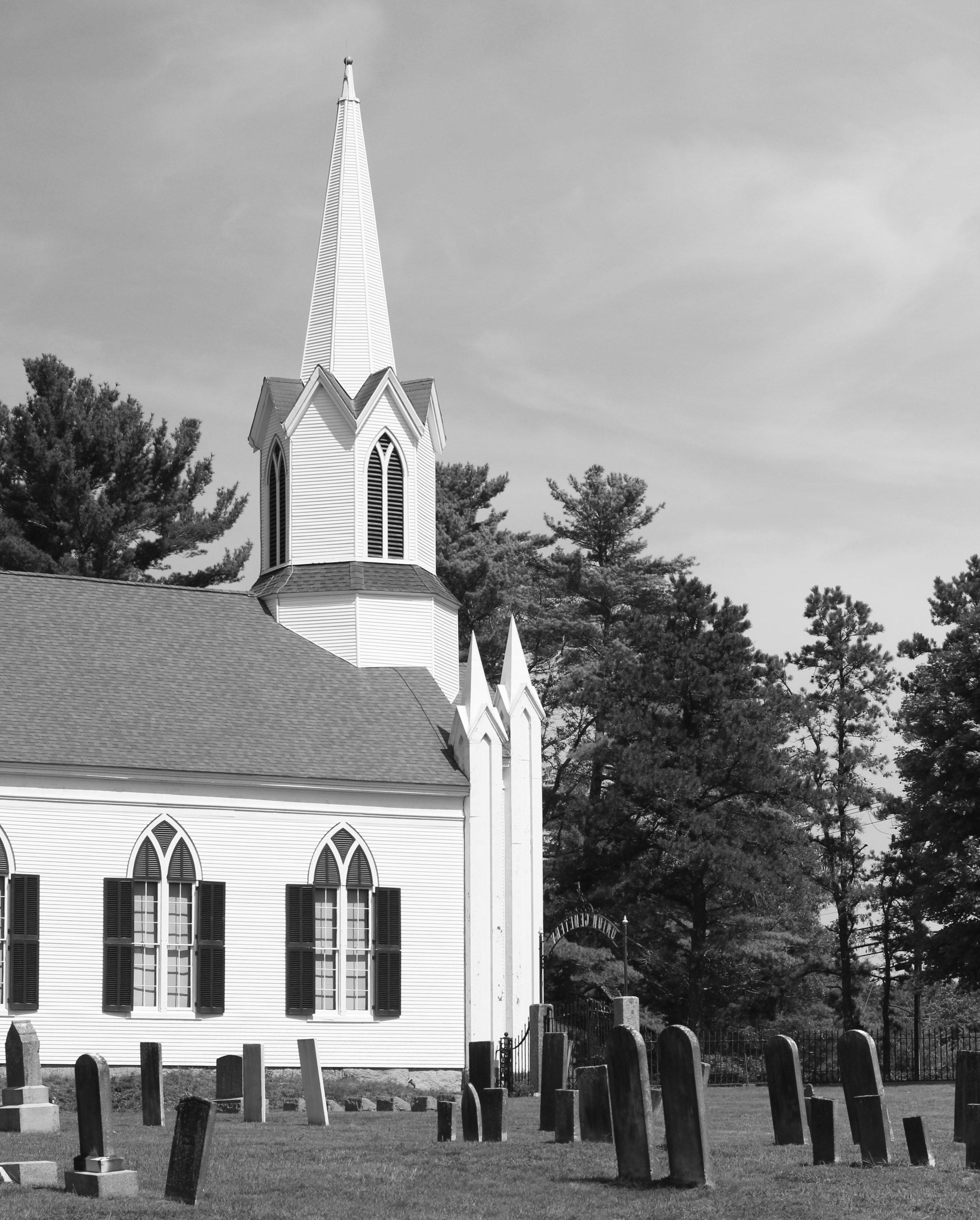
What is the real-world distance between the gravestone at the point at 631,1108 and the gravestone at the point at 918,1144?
8.25ft

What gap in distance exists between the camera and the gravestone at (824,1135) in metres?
16.6

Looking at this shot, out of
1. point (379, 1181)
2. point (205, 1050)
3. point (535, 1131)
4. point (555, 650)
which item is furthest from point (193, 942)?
point (555, 650)

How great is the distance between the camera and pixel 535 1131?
21094 mm

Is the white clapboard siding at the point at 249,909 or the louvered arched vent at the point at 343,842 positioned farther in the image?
the louvered arched vent at the point at 343,842

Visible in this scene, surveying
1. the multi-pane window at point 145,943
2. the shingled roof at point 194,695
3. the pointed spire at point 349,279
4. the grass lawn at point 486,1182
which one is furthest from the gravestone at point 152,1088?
the pointed spire at point 349,279

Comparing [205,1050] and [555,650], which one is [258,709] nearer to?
[205,1050]

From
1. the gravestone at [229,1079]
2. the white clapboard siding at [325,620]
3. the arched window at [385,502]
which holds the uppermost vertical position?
the arched window at [385,502]

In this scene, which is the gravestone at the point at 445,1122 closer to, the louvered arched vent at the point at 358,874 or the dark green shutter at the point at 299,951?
the dark green shutter at the point at 299,951

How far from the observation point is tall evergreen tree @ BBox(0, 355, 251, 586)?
2176 inches

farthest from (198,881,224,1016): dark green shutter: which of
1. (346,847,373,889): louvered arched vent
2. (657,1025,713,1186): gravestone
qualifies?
(657,1025,713,1186): gravestone

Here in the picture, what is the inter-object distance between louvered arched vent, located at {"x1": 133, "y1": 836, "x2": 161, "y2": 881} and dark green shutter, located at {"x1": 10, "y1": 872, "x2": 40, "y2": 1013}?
77.4 inches

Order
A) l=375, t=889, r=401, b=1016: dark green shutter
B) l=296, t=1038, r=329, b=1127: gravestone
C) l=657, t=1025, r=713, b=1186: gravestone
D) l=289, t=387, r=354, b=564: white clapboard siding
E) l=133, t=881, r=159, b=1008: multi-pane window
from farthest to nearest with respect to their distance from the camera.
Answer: l=289, t=387, r=354, b=564: white clapboard siding → l=375, t=889, r=401, b=1016: dark green shutter → l=133, t=881, r=159, b=1008: multi-pane window → l=296, t=1038, r=329, b=1127: gravestone → l=657, t=1025, r=713, b=1186: gravestone

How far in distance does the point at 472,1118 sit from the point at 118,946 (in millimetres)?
14552

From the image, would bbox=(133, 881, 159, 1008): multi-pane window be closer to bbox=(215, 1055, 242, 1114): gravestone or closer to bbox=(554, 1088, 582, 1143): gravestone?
bbox=(215, 1055, 242, 1114): gravestone
